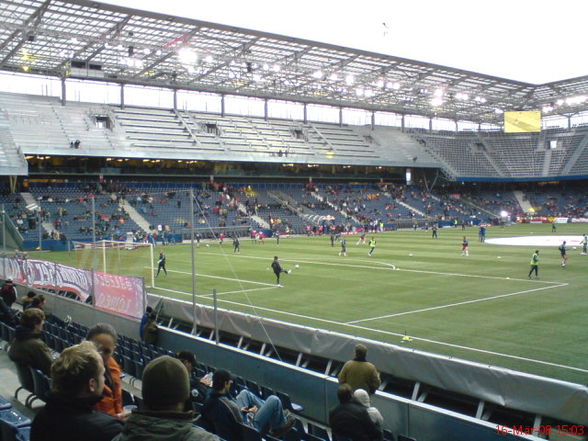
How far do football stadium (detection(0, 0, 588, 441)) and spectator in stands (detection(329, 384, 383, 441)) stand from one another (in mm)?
27

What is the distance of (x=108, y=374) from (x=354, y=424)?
2969 millimetres

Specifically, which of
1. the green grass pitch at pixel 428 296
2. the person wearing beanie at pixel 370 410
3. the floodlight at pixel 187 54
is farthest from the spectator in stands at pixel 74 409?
the floodlight at pixel 187 54

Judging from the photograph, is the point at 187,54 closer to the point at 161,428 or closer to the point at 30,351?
the point at 30,351

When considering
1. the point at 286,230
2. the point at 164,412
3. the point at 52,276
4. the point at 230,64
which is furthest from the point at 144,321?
the point at 286,230

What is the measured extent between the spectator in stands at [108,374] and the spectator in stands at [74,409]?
1952 mm

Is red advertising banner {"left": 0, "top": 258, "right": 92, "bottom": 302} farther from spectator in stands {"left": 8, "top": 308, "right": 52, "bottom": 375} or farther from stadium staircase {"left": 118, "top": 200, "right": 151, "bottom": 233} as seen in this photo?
stadium staircase {"left": 118, "top": 200, "right": 151, "bottom": 233}

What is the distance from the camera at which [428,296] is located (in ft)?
75.9

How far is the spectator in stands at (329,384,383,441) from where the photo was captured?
6523 mm

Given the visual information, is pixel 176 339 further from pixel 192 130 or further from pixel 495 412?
pixel 192 130

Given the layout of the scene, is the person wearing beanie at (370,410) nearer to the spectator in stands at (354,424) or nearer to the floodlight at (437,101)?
the spectator in stands at (354,424)

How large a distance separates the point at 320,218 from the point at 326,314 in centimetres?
4888

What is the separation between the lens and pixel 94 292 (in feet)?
56.9

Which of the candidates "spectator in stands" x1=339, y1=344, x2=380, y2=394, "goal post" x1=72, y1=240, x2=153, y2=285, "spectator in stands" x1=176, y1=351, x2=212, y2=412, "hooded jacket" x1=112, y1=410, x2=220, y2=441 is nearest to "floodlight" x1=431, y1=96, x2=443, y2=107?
"goal post" x1=72, y1=240, x2=153, y2=285

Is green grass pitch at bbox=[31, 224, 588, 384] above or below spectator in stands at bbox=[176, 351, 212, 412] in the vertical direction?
below
